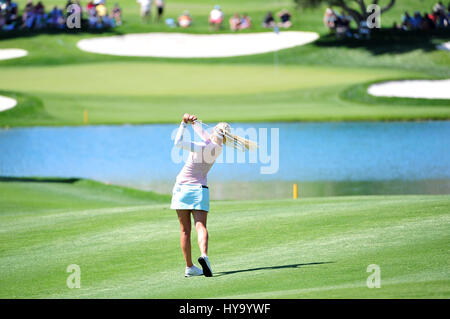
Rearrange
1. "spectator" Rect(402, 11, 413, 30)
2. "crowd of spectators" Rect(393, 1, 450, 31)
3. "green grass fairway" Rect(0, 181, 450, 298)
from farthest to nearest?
"spectator" Rect(402, 11, 413, 30)
"crowd of spectators" Rect(393, 1, 450, 31)
"green grass fairway" Rect(0, 181, 450, 298)

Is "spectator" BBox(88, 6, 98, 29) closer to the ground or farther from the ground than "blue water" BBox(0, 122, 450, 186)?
farther from the ground

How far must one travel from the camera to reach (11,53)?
164 feet

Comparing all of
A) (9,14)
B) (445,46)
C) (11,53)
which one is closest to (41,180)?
(11,53)

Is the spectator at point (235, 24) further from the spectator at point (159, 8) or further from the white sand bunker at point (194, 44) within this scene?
the spectator at point (159, 8)

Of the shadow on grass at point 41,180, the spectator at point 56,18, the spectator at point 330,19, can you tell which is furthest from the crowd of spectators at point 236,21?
the shadow on grass at point 41,180

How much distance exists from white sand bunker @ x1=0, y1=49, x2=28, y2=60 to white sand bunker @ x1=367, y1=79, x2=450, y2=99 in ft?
71.5

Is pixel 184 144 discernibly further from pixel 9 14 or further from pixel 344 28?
pixel 9 14

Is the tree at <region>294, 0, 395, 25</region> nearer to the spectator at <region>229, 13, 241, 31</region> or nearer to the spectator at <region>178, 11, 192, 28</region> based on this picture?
the spectator at <region>229, 13, 241, 31</region>

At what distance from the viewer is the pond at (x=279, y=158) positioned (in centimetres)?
2380

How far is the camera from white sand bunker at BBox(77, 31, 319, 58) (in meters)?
50.9

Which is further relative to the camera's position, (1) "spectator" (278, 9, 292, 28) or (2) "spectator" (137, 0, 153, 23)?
(2) "spectator" (137, 0, 153, 23)

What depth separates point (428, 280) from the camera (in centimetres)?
838

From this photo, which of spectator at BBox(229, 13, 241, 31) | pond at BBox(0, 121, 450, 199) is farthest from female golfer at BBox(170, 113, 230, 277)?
spectator at BBox(229, 13, 241, 31)

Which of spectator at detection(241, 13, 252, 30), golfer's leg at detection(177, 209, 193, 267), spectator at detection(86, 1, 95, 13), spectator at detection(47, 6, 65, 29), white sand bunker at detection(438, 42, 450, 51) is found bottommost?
golfer's leg at detection(177, 209, 193, 267)
